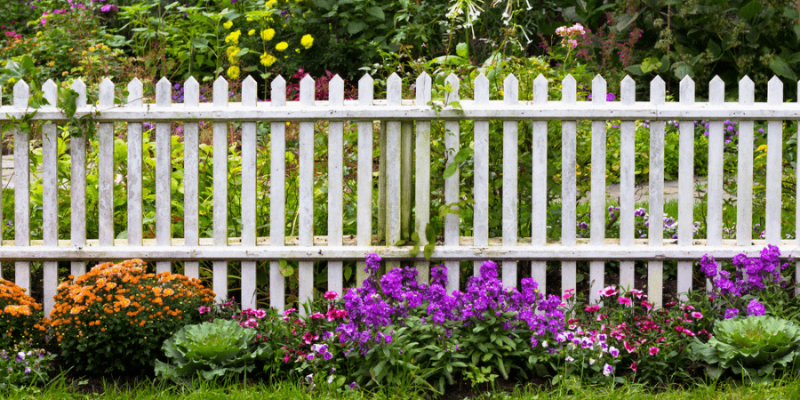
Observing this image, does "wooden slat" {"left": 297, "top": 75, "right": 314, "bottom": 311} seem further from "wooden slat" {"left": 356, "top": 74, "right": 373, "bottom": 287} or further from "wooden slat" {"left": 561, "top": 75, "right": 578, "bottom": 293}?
"wooden slat" {"left": 561, "top": 75, "right": 578, "bottom": 293}

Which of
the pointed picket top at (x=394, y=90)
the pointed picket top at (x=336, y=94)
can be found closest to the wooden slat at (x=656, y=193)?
the pointed picket top at (x=394, y=90)

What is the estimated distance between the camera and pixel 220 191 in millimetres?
3873

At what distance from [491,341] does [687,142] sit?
1.39 meters

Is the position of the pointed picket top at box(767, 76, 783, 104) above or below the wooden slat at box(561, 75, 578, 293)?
above

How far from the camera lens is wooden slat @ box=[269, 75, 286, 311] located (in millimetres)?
3789

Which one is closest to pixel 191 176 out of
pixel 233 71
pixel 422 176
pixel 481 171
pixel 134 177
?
pixel 134 177

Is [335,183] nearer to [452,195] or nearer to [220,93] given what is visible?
[452,195]

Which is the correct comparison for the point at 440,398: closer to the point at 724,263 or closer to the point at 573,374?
the point at 573,374

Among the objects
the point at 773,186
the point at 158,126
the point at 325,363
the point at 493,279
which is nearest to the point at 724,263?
the point at 773,186

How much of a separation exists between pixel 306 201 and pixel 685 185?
179 centimetres

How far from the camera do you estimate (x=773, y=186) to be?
3.88 meters

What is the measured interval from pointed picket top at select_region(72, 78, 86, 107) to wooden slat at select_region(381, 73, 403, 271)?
4.69ft

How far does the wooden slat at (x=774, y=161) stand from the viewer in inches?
151

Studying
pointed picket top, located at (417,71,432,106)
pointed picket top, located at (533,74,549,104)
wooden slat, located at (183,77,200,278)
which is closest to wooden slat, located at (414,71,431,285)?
pointed picket top, located at (417,71,432,106)
